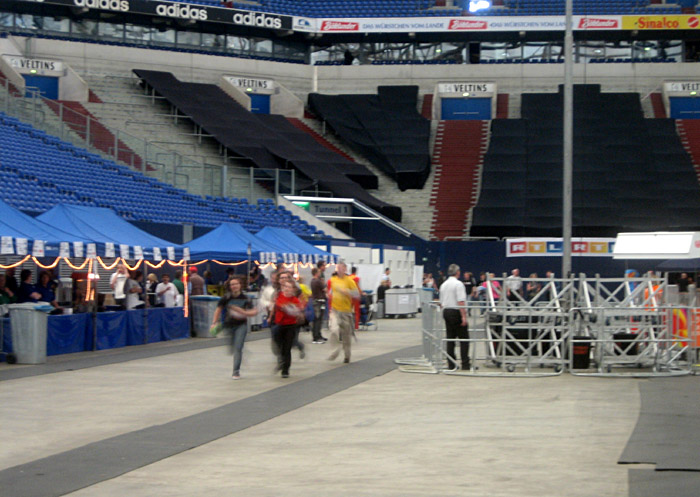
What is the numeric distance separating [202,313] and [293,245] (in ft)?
18.7

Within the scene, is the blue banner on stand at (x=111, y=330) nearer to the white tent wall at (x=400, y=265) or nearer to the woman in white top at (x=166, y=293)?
the woman in white top at (x=166, y=293)

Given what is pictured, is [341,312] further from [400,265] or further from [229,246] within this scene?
[400,265]

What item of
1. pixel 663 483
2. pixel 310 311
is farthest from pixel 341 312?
pixel 663 483

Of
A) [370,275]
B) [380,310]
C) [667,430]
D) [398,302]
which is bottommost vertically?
[667,430]

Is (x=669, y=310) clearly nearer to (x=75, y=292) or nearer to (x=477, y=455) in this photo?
(x=477, y=455)

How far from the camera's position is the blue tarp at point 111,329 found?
61.5 feet

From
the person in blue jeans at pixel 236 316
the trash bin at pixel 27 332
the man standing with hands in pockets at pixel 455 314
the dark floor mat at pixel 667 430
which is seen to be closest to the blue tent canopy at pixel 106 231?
the trash bin at pixel 27 332

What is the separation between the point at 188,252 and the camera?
24.0 metres

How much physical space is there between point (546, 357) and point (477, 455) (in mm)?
7504

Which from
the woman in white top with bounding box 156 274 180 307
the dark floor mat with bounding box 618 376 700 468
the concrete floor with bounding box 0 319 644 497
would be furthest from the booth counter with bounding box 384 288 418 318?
the dark floor mat with bounding box 618 376 700 468

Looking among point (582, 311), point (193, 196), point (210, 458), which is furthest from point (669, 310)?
point (193, 196)

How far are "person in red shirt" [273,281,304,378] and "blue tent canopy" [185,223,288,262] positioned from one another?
381 inches

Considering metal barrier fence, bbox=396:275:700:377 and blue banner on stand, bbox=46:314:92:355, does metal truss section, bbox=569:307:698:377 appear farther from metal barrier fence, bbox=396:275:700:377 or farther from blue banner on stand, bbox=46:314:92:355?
blue banner on stand, bbox=46:314:92:355

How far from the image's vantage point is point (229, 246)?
2598 cm
